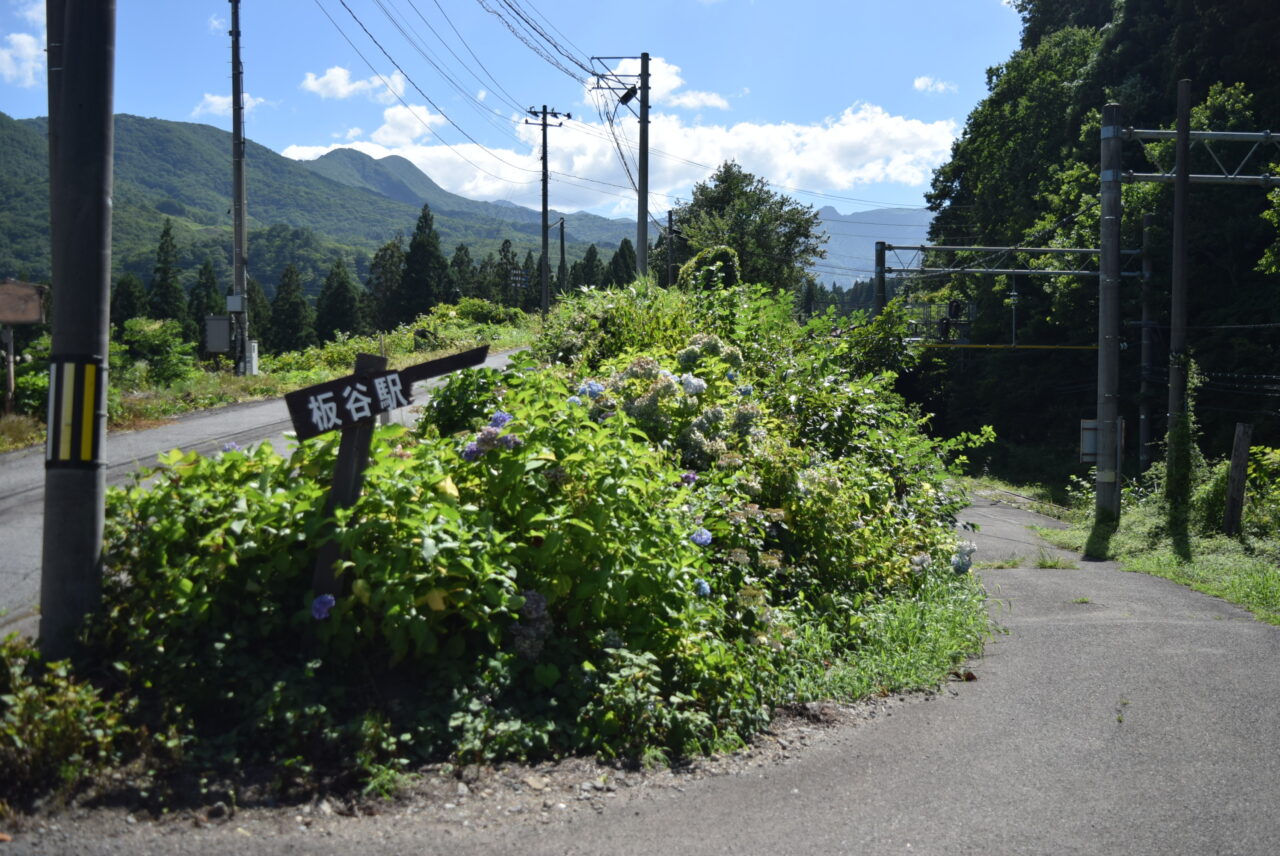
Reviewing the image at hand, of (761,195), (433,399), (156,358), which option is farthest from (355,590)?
(761,195)

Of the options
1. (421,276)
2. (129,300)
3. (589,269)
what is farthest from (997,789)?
(589,269)

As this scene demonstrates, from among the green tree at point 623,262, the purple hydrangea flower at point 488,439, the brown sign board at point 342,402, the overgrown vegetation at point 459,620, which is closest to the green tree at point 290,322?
the green tree at point 623,262

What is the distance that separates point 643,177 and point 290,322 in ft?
226

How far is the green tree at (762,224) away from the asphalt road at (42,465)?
116ft

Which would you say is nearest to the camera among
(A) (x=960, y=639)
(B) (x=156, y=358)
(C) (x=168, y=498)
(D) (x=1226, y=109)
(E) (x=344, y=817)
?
(E) (x=344, y=817)

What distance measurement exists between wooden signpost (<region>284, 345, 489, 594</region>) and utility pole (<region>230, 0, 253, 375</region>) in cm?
2057

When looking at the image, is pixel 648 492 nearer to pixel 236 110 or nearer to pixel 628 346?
pixel 628 346

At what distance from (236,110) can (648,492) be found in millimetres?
22413

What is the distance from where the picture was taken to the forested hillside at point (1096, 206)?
3142cm

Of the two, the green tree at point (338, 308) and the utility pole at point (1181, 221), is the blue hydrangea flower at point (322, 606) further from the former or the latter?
the green tree at point (338, 308)

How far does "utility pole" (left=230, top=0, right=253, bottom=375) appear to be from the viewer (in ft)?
79.3

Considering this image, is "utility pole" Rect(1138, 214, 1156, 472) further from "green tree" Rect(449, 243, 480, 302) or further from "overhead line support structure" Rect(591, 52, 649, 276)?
"green tree" Rect(449, 243, 480, 302)

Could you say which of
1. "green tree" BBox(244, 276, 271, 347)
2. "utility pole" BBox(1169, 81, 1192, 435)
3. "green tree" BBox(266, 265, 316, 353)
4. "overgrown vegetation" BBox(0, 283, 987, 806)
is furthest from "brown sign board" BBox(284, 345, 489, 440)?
"green tree" BBox(266, 265, 316, 353)

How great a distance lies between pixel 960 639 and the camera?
7461 millimetres
